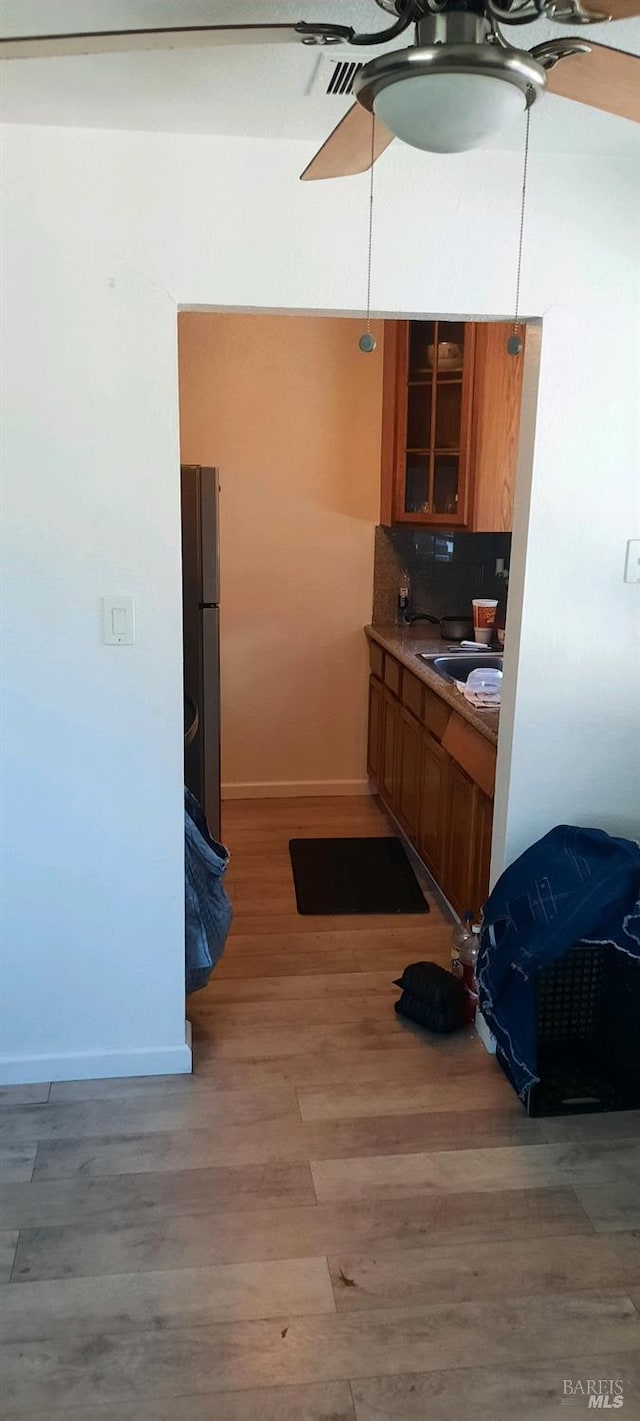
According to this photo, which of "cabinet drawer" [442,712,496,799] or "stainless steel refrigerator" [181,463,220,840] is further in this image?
"stainless steel refrigerator" [181,463,220,840]

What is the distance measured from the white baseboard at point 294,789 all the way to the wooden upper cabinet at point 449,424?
131cm

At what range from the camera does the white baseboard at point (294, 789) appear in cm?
487

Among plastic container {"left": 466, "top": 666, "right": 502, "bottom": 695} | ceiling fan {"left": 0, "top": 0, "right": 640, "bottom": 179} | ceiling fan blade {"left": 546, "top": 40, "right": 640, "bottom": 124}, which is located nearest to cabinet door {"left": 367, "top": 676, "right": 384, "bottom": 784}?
plastic container {"left": 466, "top": 666, "right": 502, "bottom": 695}

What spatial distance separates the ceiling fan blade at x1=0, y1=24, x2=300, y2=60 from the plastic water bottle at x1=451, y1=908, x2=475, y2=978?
2396mm

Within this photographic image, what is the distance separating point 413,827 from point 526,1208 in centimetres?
191

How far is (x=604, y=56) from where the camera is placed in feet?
4.05

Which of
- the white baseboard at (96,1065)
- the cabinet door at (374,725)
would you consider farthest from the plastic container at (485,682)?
the white baseboard at (96,1065)

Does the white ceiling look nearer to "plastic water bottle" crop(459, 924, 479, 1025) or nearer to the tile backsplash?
"plastic water bottle" crop(459, 924, 479, 1025)

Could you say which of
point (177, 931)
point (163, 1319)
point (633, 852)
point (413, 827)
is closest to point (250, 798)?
point (413, 827)

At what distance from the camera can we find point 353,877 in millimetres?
3965

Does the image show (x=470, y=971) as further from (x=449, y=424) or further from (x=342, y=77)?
(x=342, y=77)

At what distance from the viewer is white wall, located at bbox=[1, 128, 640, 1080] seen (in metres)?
2.25

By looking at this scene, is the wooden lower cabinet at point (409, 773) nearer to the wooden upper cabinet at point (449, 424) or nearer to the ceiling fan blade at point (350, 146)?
the wooden upper cabinet at point (449, 424)

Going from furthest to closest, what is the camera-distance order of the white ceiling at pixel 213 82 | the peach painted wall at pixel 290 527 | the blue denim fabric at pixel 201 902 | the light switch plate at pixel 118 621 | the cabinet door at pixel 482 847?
the peach painted wall at pixel 290 527 < the cabinet door at pixel 482 847 < the blue denim fabric at pixel 201 902 < the light switch plate at pixel 118 621 < the white ceiling at pixel 213 82
